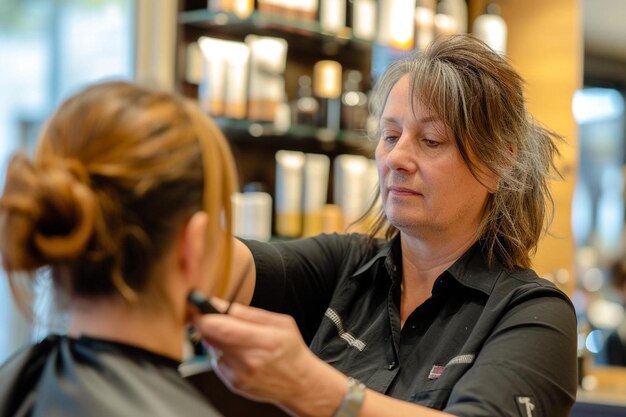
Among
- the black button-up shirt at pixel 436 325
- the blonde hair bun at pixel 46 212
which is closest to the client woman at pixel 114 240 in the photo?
the blonde hair bun at pixel 46 212

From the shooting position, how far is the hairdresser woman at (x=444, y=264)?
1.35 m

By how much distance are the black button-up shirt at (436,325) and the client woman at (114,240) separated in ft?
1.43

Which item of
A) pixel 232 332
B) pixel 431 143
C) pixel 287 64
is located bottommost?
pixel 232 332

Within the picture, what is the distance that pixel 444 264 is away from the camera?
5.18ft

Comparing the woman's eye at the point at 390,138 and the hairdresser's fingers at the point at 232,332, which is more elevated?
the woman's eye at the point at 390,138

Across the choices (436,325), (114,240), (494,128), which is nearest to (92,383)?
(114,240)

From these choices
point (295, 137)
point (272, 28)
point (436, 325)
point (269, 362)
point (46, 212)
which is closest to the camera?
point (46, 212)

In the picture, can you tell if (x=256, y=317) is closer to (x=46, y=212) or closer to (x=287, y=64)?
(x=46, y=212)

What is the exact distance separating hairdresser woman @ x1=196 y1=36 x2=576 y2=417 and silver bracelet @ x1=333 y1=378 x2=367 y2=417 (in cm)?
17

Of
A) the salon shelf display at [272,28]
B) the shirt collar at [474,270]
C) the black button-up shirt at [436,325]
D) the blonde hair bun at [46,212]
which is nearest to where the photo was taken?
the blonde hair bun at [46,212]

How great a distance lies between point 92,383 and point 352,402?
354 mm

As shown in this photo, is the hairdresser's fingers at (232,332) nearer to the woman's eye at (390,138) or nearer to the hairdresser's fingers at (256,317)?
the hairdresser's fingers at (256,317)

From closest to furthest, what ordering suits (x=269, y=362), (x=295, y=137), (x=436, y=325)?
(x=269, y=362)
(x=436, y=325)
(x=295, y=137)

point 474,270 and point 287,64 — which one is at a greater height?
point 287,64
